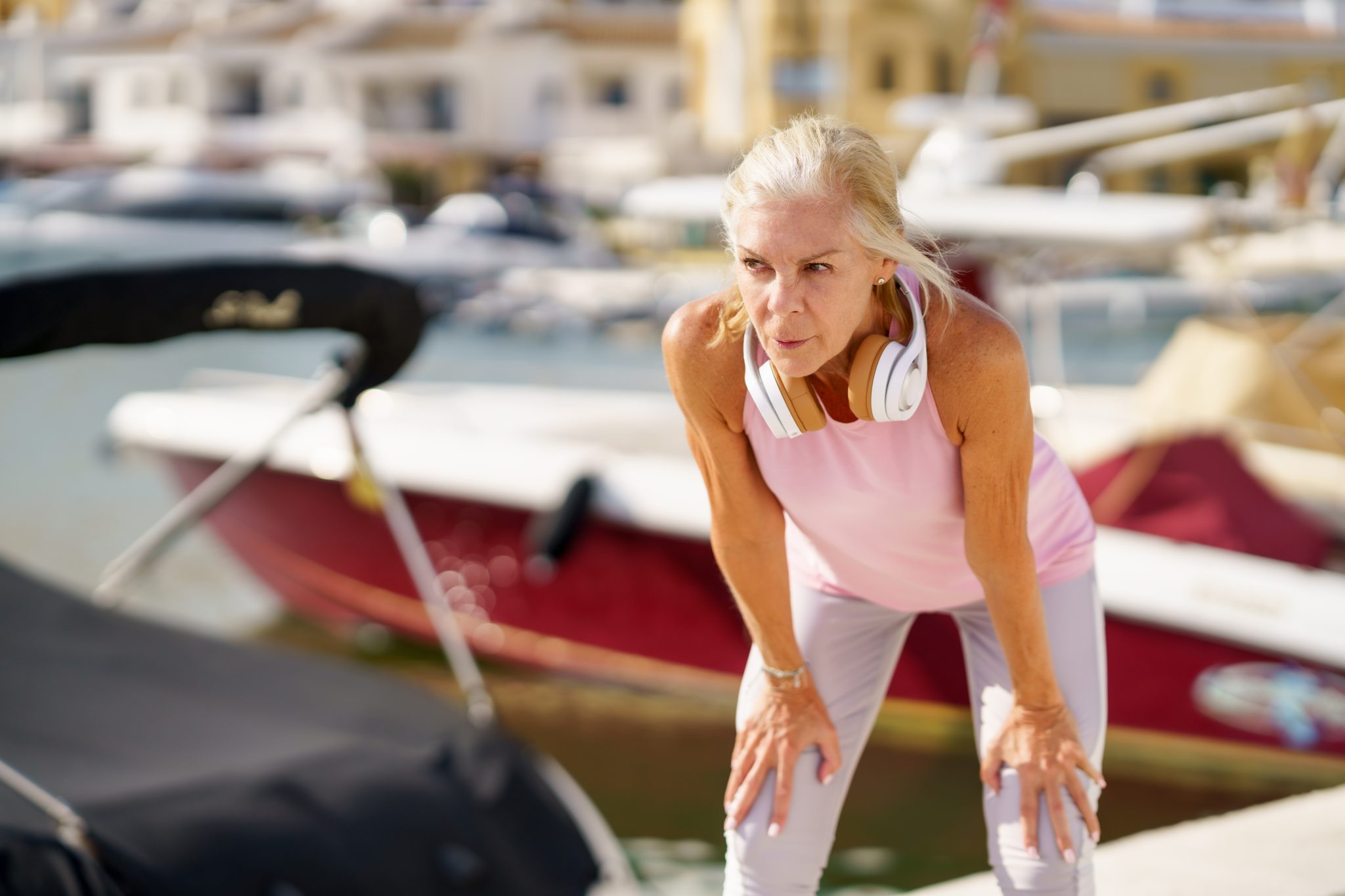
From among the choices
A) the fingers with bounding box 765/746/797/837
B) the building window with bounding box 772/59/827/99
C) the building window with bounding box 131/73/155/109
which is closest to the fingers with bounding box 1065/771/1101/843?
the fingers with bounding box 765/746/797/837

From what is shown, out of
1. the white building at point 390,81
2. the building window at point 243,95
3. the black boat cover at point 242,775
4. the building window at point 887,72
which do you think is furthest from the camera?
the building window at point 243,95

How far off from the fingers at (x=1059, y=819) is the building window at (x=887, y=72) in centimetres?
3476

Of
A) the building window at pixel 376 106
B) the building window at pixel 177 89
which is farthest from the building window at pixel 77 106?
the building window at pixel 376 106

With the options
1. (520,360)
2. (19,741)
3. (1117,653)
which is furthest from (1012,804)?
(520,360)

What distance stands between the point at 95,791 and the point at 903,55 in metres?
33.6

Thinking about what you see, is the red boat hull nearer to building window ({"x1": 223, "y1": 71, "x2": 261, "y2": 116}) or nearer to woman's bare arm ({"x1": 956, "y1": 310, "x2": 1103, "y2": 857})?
woman's bare arm ({"x1": 956, "y1": 310, "x2": 1103, "y2": 857})

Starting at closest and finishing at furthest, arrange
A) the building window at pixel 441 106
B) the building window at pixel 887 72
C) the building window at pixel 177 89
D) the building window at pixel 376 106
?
the building window at pixel 887 72 → the building window at pixel 441 106 → the building window at pixel 376 106 → the building window at pixel 177 89

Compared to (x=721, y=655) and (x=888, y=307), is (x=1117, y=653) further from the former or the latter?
(x=888, y=307)

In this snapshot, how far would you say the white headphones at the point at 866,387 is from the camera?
1.73 metres

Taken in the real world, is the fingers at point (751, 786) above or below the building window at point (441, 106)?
above

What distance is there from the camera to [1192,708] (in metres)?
5.79

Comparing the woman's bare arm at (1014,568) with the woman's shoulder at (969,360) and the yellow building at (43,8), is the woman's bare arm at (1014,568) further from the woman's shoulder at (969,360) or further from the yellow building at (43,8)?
the yellow building at (43,8)

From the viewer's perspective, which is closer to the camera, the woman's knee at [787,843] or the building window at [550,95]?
the woman's knee at [787,843]

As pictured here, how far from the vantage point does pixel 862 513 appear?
6.42 ft
